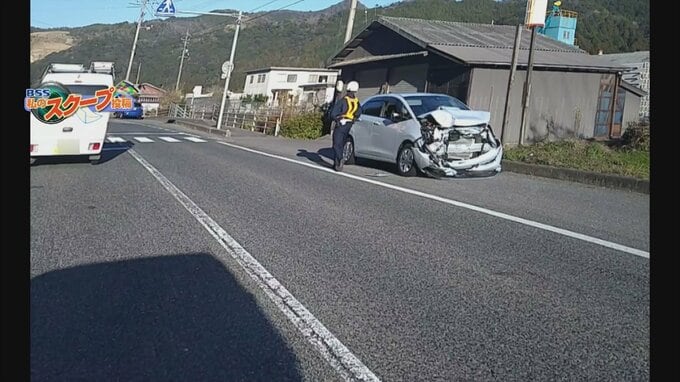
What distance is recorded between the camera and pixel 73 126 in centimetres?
1221

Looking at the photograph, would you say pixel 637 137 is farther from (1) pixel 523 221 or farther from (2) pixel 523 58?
(2) pixel 523 58

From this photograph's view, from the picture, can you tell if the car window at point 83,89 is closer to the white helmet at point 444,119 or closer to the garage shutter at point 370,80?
the white helmet at point 444,119

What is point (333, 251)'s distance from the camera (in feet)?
18.3

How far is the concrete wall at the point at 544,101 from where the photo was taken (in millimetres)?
20516

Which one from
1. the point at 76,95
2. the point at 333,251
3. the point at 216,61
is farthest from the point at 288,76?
the point at 333,251

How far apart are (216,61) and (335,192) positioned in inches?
3511

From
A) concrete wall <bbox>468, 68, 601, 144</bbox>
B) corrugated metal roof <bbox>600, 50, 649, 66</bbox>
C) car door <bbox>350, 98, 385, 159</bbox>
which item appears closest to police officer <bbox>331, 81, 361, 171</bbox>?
car door <bbox>350, 98, 385, 159</bbox>

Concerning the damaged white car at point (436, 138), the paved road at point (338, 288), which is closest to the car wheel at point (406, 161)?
the damaged white car at point (436, 138)

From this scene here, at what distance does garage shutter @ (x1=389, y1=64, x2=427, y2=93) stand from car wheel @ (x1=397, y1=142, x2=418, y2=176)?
11994 mm

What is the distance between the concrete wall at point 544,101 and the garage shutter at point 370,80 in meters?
6.71

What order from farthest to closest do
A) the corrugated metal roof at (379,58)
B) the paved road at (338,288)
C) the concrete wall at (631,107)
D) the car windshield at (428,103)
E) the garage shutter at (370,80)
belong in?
the garage shutter at (370,80), the concrete wall at (631,107), the corrugated metal roof at (379,58), the car windshield at (428,103), the paved road at (338,288)

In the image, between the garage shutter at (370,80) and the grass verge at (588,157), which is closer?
the grass verge at (588,157)

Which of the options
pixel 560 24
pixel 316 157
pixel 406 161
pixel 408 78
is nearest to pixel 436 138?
pixel 406 161
